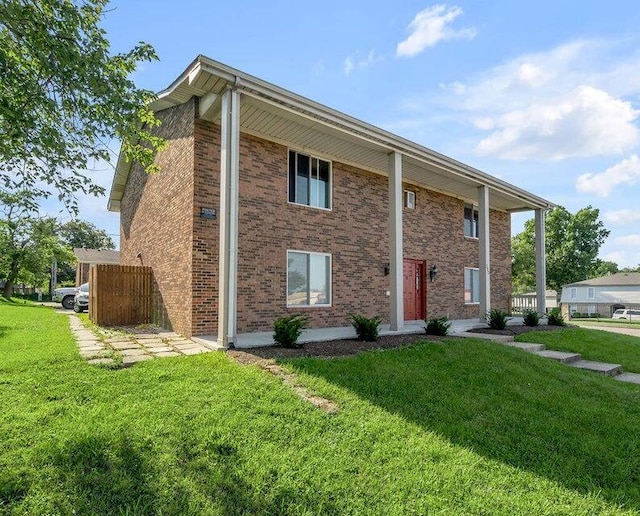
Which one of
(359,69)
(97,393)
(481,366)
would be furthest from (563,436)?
(359,69)

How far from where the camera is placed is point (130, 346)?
23.0ft

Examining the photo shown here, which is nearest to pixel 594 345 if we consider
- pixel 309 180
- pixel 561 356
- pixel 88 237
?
pixel 561 356

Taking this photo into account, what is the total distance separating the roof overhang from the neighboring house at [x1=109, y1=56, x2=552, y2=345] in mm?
31

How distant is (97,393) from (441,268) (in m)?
12.0

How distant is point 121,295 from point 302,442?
28.5 ft

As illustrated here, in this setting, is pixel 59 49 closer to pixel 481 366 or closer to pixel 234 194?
pixel 234 194

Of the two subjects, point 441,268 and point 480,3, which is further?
point 441,268

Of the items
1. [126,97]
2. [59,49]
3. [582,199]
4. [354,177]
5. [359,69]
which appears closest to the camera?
[59,49]

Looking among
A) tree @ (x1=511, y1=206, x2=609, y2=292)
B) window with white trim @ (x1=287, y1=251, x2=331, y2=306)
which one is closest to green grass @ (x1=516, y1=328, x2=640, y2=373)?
window with white trim @ (x1=287, y1=251, x2=331, y2=306)

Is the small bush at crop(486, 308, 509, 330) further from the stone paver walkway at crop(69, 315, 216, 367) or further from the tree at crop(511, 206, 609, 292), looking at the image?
the tree at crop(511, 206, 609, 292)

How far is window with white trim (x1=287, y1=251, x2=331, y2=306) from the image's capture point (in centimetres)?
1009

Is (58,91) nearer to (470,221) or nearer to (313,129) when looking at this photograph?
(313,129)

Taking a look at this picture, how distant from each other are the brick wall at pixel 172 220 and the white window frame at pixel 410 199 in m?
7.29

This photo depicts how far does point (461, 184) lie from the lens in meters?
13.3
